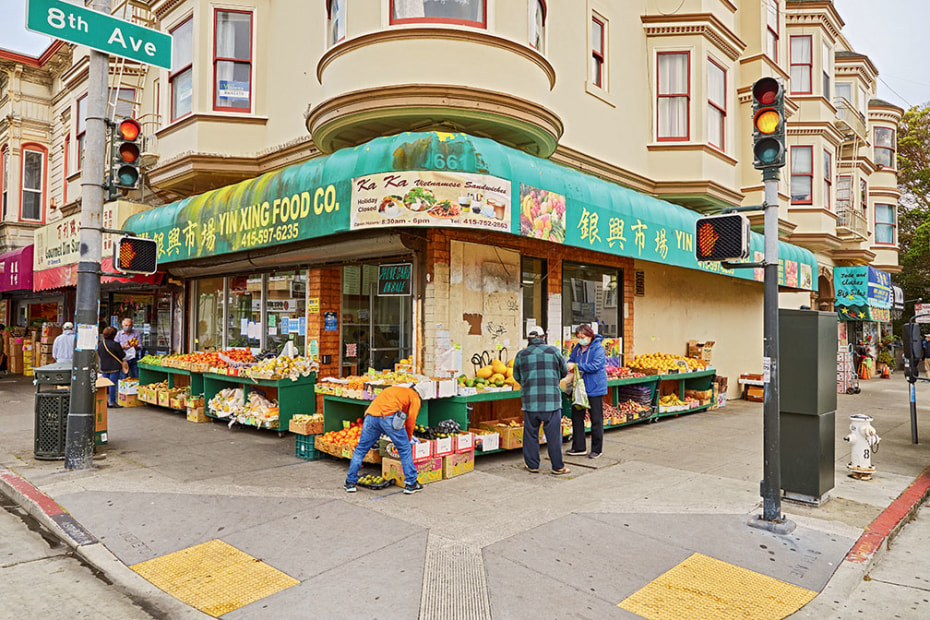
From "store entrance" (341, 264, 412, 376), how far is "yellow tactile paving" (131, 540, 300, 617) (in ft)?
16.9

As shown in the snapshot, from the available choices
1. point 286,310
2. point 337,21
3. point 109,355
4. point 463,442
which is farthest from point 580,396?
point 109,355

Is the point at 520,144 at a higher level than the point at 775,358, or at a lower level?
higher

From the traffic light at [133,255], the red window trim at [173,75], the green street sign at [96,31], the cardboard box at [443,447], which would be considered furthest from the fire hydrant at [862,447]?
the red window trim at [173,75]

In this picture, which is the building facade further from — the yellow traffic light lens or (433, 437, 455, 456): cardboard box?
the yellow traffic light lens

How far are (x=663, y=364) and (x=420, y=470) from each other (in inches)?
286

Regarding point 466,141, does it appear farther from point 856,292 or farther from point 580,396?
point 856,292

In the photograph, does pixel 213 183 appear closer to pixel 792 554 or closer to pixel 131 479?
pixel 131 479

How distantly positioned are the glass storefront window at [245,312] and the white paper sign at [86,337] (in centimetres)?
425

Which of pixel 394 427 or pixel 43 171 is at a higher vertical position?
pixel 43 171

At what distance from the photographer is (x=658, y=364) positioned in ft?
41.4

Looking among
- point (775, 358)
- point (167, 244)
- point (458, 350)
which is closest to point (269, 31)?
point (167, 244)

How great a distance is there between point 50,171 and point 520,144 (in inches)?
782

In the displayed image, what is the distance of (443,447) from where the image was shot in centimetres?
756

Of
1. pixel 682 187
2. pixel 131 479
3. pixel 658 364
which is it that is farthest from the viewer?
pixel 682 187
